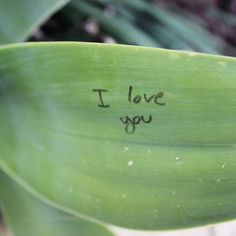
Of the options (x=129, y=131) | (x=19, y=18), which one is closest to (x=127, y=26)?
(x=19, y=18)

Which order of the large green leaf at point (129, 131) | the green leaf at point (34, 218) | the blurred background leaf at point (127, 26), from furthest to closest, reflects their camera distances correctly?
the blurred background leaf at point (127, 26)
the green leaf at point (34, 218)
the large green leaf at point (129, 131)

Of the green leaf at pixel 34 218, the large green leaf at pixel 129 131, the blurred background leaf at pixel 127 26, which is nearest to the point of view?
the large green leaf at pixel 129 131

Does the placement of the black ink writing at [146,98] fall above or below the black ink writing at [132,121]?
above

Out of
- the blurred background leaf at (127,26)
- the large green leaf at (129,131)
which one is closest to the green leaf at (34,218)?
the large green leaf at (129,131)

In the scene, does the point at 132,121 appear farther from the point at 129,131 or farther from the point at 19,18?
the point at 19,18

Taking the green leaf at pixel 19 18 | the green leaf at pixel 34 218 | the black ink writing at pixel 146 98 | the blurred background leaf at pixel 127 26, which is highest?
the blurred background leaf at pixel 127 26

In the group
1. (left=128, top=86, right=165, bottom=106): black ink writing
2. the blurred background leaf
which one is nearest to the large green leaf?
(left=128, top=86, right=165, bottom=106): black ink writing

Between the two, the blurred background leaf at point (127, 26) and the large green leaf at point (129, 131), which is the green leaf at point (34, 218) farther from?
the blurred background leaf at point (127, 26)

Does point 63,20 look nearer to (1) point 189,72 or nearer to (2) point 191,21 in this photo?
(2) point 191,21
